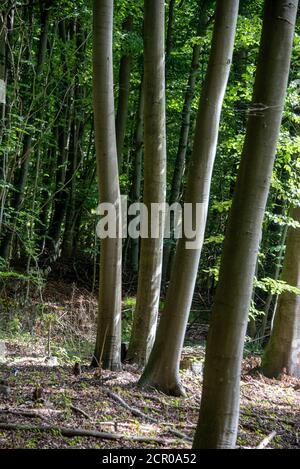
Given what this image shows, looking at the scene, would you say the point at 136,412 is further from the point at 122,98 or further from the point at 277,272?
the point at 122,98

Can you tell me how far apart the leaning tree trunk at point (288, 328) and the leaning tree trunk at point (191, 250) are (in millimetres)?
2971

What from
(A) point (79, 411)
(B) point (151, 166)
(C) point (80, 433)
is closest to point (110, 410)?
(A) point (79, 411)

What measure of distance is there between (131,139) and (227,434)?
53.0 ft

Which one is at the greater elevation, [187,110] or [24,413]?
[187,110]

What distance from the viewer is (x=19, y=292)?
454 inches

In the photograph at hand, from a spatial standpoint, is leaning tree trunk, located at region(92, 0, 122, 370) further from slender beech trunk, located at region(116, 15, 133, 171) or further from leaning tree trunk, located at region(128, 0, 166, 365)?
slender beech trunk, located at region(116, 15, 133, 171)

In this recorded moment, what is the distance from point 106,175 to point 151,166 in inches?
24.2

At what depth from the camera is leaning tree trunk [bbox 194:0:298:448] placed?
360 cm

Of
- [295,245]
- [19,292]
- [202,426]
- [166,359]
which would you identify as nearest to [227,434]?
[202,426]

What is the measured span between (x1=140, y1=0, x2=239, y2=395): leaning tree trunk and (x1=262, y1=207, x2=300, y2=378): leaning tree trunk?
2.97m

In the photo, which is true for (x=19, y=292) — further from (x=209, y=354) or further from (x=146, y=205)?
(x=209, y=354)

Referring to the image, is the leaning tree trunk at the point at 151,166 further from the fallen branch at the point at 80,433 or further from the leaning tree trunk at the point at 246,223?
the leaning tree trunk at the point at 246,223

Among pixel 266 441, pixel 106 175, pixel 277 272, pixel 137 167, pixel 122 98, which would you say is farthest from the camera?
pixel 137 167

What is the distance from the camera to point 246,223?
3.62m
